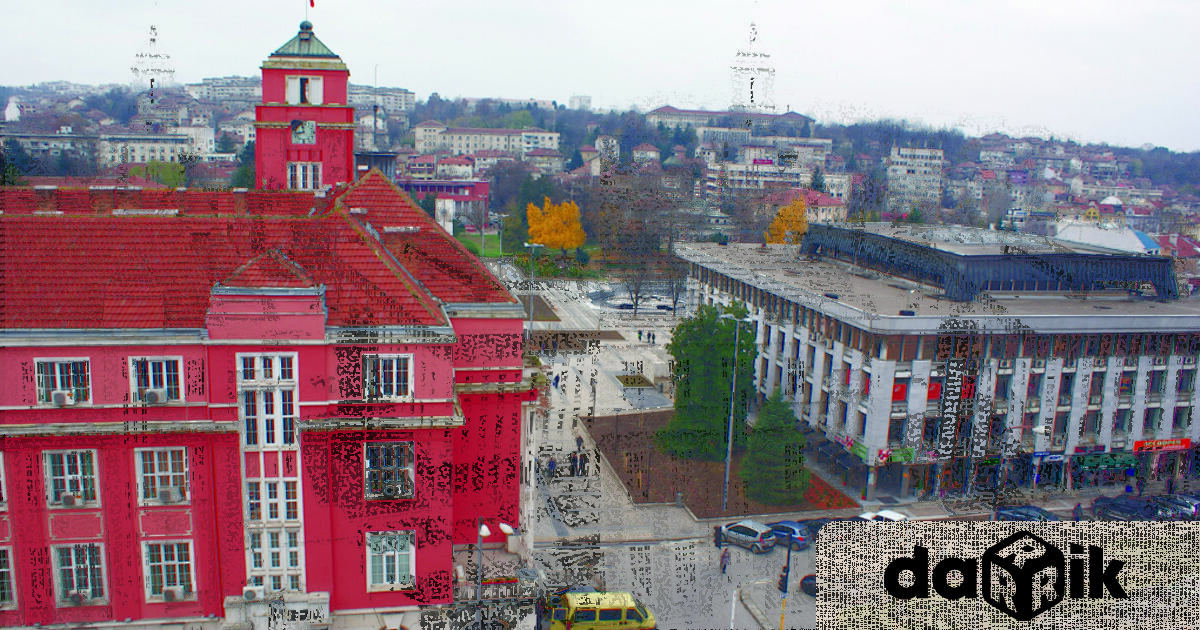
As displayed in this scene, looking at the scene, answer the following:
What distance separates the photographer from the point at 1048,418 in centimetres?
1369

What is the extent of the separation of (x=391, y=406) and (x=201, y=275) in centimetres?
197

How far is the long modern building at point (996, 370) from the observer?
13.2m

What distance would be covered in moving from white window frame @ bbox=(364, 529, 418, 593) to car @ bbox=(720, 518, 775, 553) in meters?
5.51

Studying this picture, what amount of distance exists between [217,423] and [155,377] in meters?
0.61

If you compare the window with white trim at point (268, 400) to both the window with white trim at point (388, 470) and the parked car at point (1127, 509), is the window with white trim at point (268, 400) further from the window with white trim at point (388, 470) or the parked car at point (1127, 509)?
A: the parked car at point (1127, 509)

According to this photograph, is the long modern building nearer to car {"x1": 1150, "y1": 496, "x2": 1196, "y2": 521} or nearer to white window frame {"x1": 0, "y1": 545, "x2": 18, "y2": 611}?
car {"x1": 1150, "y1": 496, "x2": 1196, "y2": 521}

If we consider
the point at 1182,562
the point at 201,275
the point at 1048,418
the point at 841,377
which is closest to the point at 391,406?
the point at 201,275

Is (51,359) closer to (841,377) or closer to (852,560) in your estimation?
(852,560)

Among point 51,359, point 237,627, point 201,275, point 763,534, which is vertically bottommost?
point 763,534

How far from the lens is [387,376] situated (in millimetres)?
7492

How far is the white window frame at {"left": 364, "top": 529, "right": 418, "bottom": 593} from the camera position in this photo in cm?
766

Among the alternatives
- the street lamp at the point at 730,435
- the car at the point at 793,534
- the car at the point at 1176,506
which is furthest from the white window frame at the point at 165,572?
the car at the point at 1176,506

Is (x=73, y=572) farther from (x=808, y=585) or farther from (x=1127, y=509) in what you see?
(x=1127, y=509)

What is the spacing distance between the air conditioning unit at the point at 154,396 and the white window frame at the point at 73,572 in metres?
1.31
